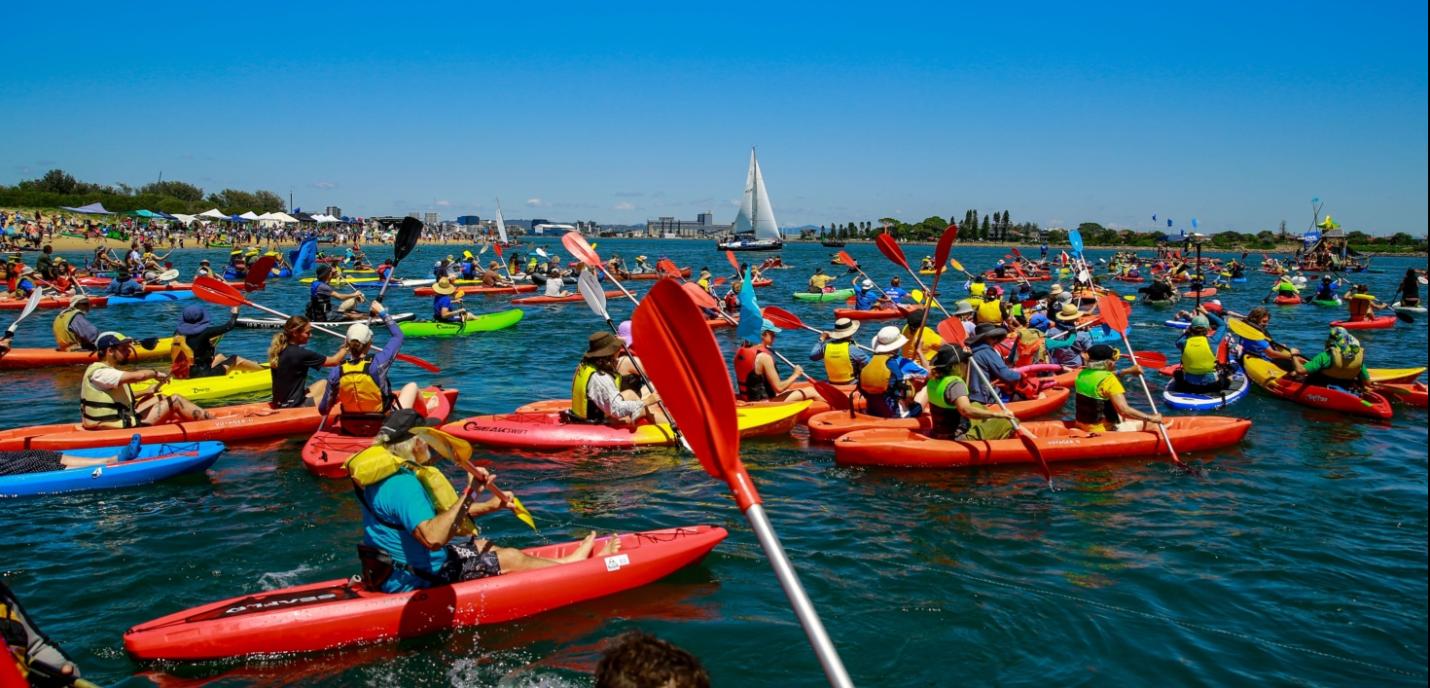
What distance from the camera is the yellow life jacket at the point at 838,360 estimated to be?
11742mm

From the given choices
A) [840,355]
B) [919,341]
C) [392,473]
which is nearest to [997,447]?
[919,341]

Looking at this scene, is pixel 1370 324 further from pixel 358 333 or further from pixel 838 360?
pixel 358 333

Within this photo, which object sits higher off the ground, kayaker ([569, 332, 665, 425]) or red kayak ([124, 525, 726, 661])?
kayaker ([569, 332, 665, 425])

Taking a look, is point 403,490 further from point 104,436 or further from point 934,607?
point 104,436

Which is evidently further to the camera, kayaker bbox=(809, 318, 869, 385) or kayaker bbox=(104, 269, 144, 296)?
kayaker bbox=(104, 269, 144, 296)

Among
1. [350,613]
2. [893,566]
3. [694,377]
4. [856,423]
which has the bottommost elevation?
[893,566]

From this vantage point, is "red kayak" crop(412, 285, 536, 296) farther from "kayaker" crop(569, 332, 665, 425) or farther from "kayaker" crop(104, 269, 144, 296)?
"kayaker" crop(569, 332, 665, 425)

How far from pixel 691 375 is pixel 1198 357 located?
11.8 meters

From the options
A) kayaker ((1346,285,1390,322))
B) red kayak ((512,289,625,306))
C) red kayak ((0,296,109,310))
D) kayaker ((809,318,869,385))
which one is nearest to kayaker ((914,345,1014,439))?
kayaker ((809,318,869,385))

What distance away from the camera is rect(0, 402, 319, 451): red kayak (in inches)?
367

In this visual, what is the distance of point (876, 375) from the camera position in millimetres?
10406

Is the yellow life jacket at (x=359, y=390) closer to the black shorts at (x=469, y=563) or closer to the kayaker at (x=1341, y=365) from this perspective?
the black shorts at (x=469, y=563)

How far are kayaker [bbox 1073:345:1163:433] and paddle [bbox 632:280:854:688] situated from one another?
7.92 metres

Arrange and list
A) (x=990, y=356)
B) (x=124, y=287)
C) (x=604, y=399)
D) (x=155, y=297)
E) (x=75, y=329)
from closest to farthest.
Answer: (x=604, y=399) → (x=990, y=356) → (x=75, y=329) → (x=124, y=287) → (x=155, y=297)
